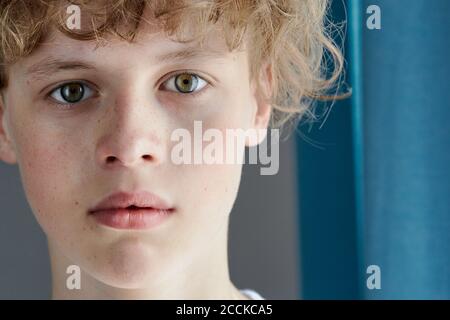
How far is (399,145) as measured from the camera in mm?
1130

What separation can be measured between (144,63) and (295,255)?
0.76 meters

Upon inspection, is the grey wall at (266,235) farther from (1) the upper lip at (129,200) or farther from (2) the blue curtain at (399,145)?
(1) the upper lip at (129,200)

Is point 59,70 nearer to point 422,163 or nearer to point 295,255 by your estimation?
point 422,163

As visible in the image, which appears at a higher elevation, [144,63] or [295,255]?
[144,63]

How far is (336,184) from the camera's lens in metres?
1.28

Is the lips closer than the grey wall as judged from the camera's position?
Yes

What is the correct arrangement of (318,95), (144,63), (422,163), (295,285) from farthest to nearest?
(295,285) → (318,95) → (422,163) → (144,63)

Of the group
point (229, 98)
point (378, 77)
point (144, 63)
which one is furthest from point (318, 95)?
point (144, 63)

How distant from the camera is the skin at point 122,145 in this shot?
3.08 ft

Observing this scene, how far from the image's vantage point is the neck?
108cm

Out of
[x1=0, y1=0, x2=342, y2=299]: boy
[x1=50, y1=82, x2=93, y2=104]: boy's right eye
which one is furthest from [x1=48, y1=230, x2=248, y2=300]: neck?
[x1=50, y1=82, x2=93, y2=104]: boy's right eye

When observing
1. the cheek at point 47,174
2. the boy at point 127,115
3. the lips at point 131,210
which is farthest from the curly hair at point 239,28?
the lips at point 131,210

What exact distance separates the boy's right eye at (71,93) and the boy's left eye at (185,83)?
0.11m

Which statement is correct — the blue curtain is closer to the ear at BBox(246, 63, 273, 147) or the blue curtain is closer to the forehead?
the ear at BBox(246, 63, 273, 147)
